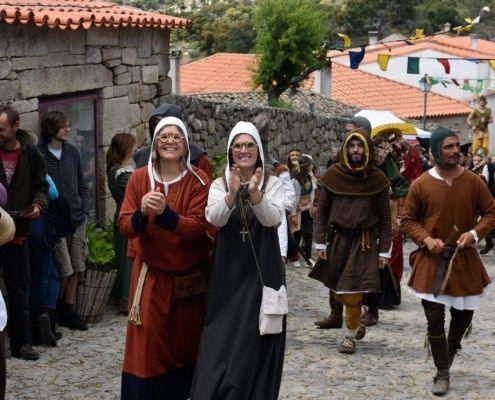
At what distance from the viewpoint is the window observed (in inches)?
361

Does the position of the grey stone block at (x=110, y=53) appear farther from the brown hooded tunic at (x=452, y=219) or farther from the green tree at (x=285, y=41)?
the green tree at (x=285, y=41)

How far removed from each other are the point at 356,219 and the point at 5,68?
9.86 feet

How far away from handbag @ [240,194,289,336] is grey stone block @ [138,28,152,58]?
5.40 meters

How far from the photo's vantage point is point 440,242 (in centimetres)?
662

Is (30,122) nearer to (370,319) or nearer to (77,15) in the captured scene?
(77,15)

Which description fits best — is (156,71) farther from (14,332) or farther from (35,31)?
(14,332)

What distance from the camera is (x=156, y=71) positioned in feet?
35.3

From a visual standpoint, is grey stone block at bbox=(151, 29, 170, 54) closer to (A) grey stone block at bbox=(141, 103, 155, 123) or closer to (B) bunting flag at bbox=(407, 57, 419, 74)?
(A) grey stone block at bbox=(141, 103, 155, 123)

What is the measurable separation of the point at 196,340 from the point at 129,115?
502cm

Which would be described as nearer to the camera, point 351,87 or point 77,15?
point 77,15

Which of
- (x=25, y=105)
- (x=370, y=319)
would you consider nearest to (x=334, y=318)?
(x=370, y=319)

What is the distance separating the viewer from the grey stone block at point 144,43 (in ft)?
34.0

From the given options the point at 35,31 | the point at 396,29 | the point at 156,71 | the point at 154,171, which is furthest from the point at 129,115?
the point at 396,29

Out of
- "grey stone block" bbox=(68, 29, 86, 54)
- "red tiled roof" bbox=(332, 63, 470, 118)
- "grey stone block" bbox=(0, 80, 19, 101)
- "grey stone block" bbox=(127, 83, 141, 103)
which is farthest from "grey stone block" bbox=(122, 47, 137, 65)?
"red tiled roof" bbox=(332, 63, 470, 118)
